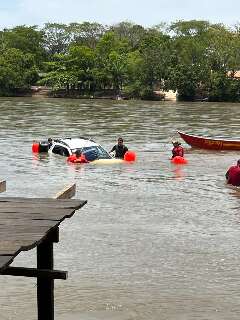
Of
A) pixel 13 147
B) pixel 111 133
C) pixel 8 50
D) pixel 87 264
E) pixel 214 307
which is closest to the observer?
pixel 214 307

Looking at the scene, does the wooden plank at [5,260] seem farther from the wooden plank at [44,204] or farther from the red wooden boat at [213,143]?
the red wooden boat at [213,143]

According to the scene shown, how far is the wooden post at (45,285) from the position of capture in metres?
7.25

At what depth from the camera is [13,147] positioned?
3634 centimetres

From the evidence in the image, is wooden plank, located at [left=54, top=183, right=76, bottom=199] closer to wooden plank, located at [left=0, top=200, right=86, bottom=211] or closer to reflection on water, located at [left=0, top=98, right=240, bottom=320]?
wooden plank, located at [left=0, top=200, right=86, bottom=211]

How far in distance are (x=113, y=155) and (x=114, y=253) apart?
53.1 feet

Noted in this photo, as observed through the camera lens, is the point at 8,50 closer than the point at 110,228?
No

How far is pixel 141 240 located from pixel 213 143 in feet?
66.2

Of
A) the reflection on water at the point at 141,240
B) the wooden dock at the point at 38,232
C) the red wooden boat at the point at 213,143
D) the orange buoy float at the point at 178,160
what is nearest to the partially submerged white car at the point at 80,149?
the reflection on water at the point at 141,240

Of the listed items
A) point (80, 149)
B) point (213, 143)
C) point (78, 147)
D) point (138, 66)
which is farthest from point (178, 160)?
point (138, 66)

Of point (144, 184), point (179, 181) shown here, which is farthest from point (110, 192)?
Result: point (179, 181)

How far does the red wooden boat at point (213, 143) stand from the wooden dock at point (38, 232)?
2662cm

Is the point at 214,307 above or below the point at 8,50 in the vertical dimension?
below

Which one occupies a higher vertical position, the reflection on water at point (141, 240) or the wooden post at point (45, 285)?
the wooden post at point (45, 285)

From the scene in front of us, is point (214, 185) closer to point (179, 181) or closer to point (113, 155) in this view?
point (179, 181)
